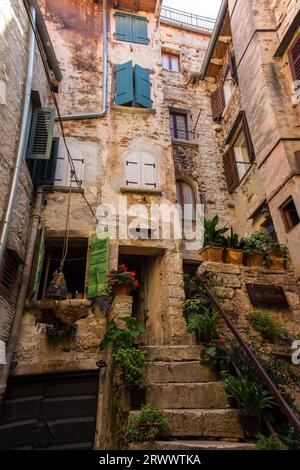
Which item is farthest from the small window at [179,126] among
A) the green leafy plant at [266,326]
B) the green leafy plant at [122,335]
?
the green leafy plant at [122,335]

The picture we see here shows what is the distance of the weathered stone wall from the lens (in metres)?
5.94

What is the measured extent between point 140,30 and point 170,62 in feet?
9.78

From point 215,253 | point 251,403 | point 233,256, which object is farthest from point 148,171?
point 251,403

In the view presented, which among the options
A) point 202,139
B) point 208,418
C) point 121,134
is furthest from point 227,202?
point 208,418

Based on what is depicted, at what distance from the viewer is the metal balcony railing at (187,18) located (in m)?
15.4

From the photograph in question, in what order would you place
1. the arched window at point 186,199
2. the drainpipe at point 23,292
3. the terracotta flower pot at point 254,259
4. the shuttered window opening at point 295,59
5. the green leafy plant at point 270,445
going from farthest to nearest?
1. the arched window at point 186,199
2. the shuttered window opening at point 295,59
3. the terracotta flower pot at point 254,259
4. the drainpipe at point 23,292
5. the green leafy plant at point 270,445

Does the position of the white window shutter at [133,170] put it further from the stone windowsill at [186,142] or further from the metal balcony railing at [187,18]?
the metal balcony railing at [187,18]

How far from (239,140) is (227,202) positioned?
7.48ft

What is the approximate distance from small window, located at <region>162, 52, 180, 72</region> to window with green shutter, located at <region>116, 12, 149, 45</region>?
242 cm

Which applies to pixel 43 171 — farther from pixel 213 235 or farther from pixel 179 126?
pixel 179 126

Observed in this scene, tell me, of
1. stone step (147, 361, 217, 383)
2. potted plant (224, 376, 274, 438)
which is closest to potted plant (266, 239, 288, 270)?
stone step (147, 361, 217, 383)

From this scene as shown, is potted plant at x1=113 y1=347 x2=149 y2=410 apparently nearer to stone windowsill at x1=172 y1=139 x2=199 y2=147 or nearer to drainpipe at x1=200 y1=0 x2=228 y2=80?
stone windowsill at x1=172 y1=139 x2=199 y2=147

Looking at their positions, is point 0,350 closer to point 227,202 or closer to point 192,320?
point 192,320

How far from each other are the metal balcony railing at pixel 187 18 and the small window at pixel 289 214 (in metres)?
12.2
